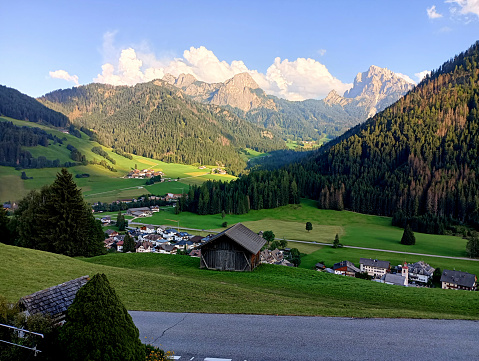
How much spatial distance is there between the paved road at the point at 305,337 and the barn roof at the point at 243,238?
15.8 metres

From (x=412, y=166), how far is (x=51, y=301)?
483 ft

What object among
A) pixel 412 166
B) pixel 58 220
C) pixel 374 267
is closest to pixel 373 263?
pixel 374 267

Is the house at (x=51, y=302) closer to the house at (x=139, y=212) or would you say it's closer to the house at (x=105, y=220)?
the house at (x=105, y=220)

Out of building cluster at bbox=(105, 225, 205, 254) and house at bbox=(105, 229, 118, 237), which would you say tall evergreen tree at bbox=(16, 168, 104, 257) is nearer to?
building cluster at bbox=(105, 225, 205, 254)

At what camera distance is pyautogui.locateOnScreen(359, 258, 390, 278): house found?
62.1 m

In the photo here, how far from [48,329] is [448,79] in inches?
8752

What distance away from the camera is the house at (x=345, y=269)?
61.8 m

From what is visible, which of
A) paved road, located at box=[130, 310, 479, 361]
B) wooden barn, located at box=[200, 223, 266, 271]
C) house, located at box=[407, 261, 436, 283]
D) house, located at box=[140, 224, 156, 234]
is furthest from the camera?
house, located at box=[140, 224, 156, 234]

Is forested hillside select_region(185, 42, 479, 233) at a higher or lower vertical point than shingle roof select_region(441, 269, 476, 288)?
higher

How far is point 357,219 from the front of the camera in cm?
11444

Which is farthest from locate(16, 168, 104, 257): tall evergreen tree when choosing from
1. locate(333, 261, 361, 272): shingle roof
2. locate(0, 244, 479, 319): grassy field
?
locate(333, 261, 361, 272): shingle roof

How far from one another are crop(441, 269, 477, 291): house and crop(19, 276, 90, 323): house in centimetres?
5949

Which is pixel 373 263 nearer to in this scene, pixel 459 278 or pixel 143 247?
pixel 459 278

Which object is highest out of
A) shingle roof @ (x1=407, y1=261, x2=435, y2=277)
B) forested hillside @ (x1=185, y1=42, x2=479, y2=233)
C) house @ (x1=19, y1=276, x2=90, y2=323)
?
forested hillside @ (x1=185, y1=42, x2=479, y2=233)
